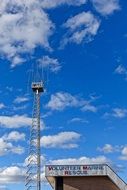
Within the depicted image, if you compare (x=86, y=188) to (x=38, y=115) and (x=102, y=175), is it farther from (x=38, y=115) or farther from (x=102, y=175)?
(x=38, y=115)

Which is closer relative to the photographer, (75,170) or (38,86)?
(75,170)

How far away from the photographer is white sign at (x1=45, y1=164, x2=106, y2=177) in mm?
67625

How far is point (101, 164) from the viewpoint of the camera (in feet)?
221

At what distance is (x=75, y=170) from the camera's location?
222 feet

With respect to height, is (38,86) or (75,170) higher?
(38,86)

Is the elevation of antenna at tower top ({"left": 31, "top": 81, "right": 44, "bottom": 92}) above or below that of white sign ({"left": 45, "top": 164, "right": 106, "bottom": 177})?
above

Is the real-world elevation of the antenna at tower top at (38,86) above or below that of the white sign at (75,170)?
above

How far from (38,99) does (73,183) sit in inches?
623

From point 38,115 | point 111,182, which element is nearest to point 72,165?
Result: point 111,182

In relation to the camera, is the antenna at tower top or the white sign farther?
the antenna at tower top

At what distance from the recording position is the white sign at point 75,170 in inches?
2662

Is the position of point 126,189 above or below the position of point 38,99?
below

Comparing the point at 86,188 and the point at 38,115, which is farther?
the point at 38,115

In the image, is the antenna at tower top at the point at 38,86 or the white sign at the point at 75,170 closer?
the white sign at the point at 75,170
